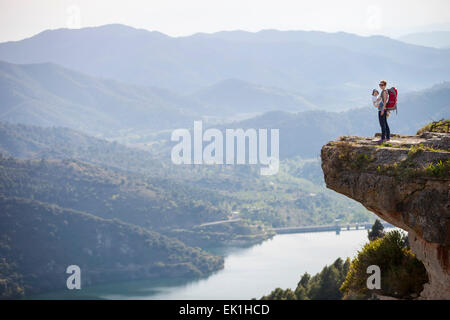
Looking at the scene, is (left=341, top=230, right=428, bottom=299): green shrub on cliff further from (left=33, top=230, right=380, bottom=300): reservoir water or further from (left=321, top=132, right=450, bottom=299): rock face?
(left=33, top=230, right=380, bottom=300): reservoir water

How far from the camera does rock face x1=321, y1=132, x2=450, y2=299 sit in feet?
31.8

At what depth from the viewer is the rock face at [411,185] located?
9.68m

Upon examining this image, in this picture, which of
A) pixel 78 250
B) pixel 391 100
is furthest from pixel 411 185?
pixel 78 250

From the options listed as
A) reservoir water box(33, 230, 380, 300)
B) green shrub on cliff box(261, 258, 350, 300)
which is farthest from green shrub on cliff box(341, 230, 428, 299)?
reservoir water box(33, 230, 380, 300)

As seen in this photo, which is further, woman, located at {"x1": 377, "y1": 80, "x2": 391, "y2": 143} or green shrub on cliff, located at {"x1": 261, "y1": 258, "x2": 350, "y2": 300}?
green shrub on cliff, located at {"x1": 261, "y1": 258, "x2": 350, "y2": 300}

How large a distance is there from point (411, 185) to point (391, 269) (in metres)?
2.87

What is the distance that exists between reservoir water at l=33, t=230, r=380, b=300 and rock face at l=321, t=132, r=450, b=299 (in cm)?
6998

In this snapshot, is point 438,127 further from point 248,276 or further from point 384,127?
point 248,276
